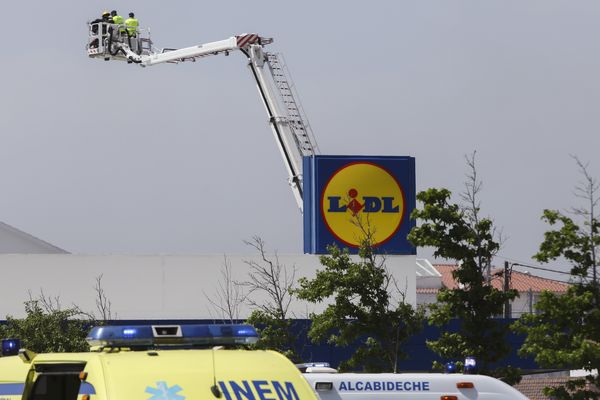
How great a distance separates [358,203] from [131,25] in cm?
2351

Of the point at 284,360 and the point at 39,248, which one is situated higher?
the point at 39,248

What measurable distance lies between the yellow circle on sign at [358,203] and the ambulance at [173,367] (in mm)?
34366

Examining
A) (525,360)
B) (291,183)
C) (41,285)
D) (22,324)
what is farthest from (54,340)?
(291,183)

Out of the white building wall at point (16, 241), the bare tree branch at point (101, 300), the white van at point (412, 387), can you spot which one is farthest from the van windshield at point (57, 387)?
the white building wall at point (16, 241)

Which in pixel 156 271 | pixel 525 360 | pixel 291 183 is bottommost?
pixel 525 360

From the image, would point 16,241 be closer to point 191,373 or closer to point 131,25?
point 131,25

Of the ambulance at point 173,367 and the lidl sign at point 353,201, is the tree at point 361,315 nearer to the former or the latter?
the lidl sign at point 353,201

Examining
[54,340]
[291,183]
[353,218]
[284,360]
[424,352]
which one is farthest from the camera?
[291,183]

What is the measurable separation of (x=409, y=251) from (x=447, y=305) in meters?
17.2

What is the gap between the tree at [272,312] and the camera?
108 ft

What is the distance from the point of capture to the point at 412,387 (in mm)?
14297

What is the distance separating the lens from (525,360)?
1745 inches

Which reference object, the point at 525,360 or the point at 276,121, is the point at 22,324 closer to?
the point at 525,360

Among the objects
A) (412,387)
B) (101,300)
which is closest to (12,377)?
(412,387)
